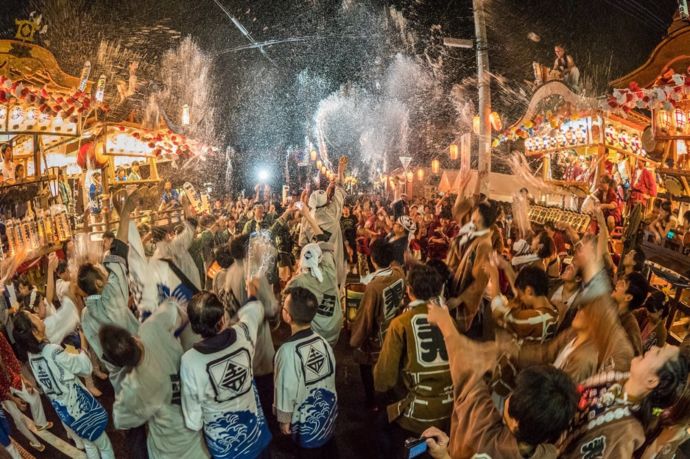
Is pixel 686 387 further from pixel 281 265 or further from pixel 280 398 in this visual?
pixel 281 265

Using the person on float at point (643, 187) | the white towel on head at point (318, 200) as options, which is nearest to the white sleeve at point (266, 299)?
the white towel on head at point (318, 200)

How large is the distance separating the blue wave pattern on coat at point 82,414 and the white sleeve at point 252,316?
1.02 metres

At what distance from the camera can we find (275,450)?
292 cm

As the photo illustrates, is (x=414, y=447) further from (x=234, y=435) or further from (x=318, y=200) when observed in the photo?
(x=318, y=200)

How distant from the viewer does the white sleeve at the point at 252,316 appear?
7.33ft

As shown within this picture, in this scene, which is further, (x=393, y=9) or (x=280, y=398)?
(x=393, y=9)

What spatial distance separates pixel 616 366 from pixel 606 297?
338 mm

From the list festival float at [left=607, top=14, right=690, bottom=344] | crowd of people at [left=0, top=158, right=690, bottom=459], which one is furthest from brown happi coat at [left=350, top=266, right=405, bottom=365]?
festival float at [left=607, top=14, right=690, bottom=344]

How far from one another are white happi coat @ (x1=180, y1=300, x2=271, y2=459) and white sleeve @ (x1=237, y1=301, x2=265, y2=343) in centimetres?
14

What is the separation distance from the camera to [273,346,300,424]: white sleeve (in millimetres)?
2084

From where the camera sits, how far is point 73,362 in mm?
2418

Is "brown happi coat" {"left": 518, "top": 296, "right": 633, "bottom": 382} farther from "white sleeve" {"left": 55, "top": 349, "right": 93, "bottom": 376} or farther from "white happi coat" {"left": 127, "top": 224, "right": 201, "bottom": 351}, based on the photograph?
"white sleeve" {"left": 55, "top": 349, "right": 93, "bottom": 376}

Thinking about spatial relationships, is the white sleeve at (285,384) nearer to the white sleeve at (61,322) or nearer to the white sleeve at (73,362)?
the white sleeve at (73,362)

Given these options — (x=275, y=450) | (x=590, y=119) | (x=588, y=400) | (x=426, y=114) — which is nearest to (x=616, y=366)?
(x=588, y=400)
